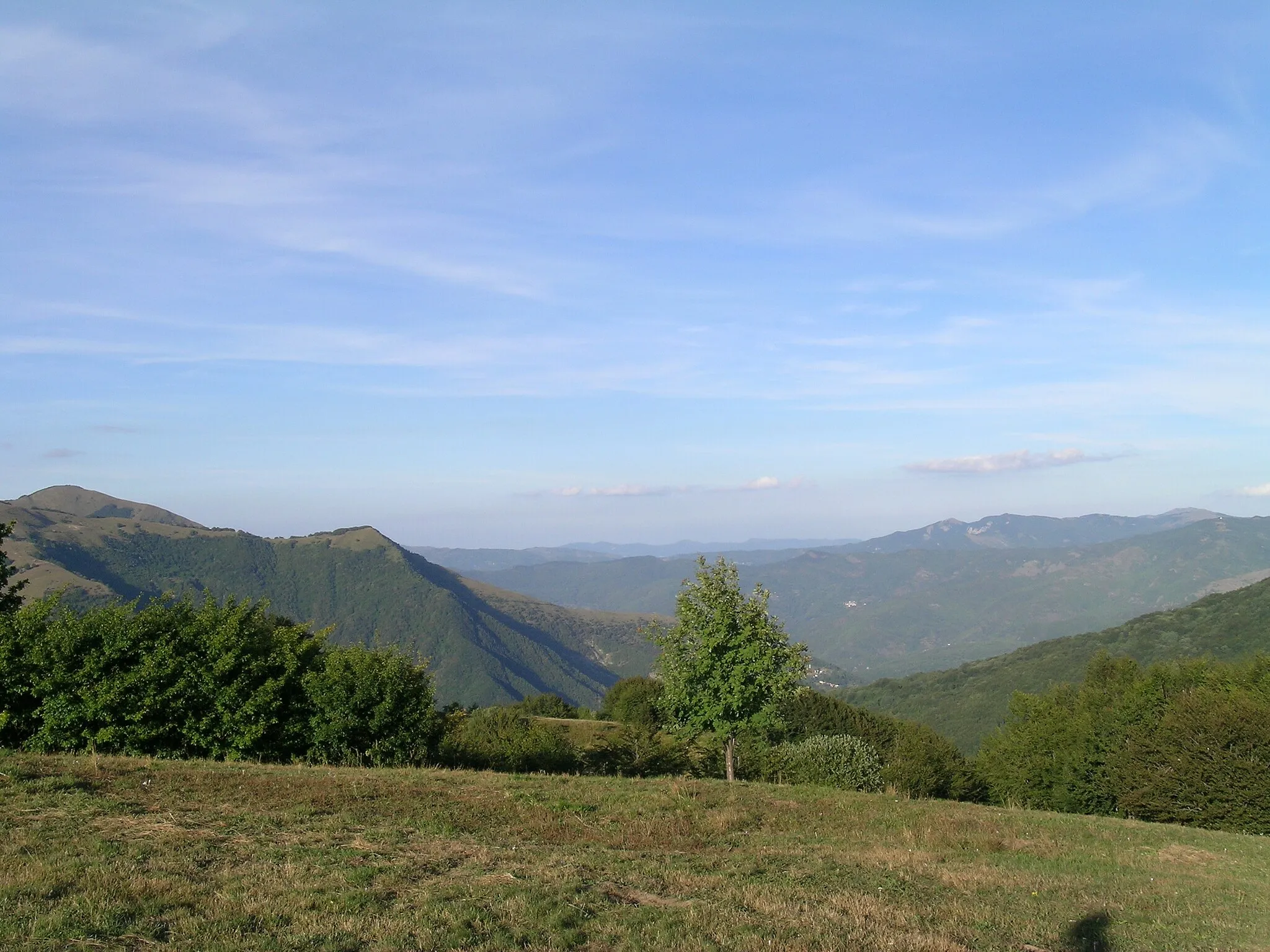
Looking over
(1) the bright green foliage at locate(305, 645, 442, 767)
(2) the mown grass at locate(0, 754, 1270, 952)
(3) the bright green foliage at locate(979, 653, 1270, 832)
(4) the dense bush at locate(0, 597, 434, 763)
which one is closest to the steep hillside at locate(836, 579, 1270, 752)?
(3) the bright green foliage at locate(979, 653, 1270, 832)

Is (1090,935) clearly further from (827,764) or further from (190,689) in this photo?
(827,764)

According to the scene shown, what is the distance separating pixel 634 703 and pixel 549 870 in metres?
74.4

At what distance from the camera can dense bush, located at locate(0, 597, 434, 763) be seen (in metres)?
20.2

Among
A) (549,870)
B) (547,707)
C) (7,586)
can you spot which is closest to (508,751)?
(549,870)

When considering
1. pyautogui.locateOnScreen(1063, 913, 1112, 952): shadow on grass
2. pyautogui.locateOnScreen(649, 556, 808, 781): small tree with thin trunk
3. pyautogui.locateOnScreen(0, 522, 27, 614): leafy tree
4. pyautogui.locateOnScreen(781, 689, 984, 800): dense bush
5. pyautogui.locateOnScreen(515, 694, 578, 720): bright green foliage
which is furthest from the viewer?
pyautogui.locateOnScreen(515, 694, 578, 720): bright green foliage

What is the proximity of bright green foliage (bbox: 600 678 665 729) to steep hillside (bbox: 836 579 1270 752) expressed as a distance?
62536 millimetres

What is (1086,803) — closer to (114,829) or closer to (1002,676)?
(114,829)

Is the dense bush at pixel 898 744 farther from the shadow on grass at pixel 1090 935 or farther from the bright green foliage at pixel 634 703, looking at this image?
the bright green foliage at pixel 634 703

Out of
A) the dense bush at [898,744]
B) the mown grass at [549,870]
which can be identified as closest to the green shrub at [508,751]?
the mown grass at [549,870]

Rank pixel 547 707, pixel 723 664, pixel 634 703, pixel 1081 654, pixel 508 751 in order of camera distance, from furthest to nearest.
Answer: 1. pixel 1081 654
2. pixel 547 707
3. pixel 634 703
4. pixel 508 751
5. pixel 723 664

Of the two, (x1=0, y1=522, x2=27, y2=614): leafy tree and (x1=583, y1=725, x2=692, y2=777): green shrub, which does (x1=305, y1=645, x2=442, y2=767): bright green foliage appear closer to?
A: (x1=583, y1=725, x2=692, y2=777): green shrub

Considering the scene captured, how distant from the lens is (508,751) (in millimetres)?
29672

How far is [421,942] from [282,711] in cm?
1804

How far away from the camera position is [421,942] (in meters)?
7.27
